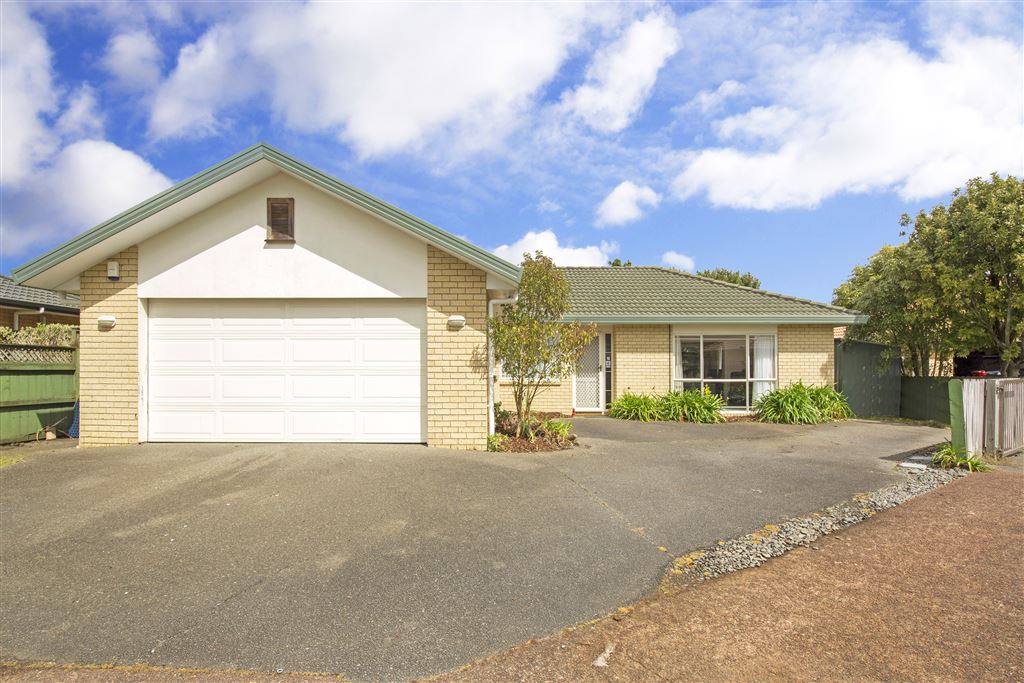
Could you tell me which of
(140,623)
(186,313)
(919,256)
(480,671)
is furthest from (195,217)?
(919,256)

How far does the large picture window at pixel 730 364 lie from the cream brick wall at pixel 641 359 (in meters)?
0.36

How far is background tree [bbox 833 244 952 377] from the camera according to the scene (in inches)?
565

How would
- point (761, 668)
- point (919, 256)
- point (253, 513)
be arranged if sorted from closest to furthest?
point (761, 668), point (253, 513), point (919, 256)

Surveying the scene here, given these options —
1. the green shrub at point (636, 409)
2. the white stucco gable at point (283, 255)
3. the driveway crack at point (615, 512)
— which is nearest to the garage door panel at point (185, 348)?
the white stucco gable at point (283, 255)

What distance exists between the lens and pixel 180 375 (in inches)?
354

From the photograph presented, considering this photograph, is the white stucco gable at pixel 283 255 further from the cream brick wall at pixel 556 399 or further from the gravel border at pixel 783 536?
the cream brick wall at pixel 556 399

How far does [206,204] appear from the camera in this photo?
8742 millimetres

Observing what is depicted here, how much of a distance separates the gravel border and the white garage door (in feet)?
16.5

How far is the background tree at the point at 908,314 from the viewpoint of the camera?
1434cm

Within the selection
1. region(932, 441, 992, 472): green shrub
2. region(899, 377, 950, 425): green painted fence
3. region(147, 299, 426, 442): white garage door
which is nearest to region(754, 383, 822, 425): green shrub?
region(899, 377, 950, 425): green painted fence

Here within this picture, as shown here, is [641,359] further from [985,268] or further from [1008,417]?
[985,268]

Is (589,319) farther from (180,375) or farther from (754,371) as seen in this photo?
(180,375)

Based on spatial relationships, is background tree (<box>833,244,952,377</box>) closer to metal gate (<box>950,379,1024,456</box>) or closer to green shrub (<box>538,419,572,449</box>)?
metal gate (<box>950,379,1024,456</box>)

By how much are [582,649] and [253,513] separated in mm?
3812
